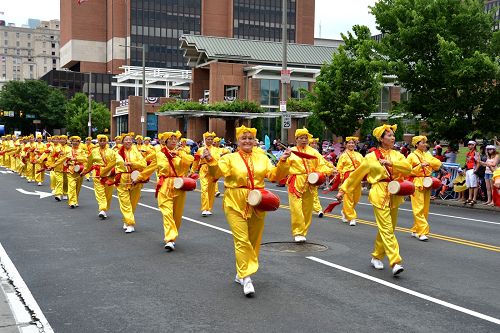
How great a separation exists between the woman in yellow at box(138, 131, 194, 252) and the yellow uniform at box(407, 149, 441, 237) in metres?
4.34

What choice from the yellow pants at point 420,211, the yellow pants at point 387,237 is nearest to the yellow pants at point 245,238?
the yellow pants at point 387,237

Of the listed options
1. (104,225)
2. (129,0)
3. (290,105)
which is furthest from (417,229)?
(129,0)

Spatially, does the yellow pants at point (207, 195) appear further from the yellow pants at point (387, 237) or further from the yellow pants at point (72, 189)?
the yellow pants at point (387, 237)

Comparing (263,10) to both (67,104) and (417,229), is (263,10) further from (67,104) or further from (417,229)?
(417,229)

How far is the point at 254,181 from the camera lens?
722 cm

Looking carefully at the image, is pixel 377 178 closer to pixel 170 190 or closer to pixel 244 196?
pixel 244 196

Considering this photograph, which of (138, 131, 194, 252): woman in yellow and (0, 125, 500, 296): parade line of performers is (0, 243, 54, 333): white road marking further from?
(138, 131, 194, 252): woman in yellow

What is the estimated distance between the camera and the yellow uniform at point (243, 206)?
6992 mm

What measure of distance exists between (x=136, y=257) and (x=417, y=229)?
17.2 ft

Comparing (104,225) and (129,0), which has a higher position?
(129,0)

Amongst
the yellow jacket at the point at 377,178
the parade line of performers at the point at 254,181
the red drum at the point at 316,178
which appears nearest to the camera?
the parade line of performers at the point at 254,181

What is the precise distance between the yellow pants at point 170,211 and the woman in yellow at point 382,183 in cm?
287

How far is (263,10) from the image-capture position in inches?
4412

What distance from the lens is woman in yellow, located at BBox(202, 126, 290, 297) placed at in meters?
6.99
